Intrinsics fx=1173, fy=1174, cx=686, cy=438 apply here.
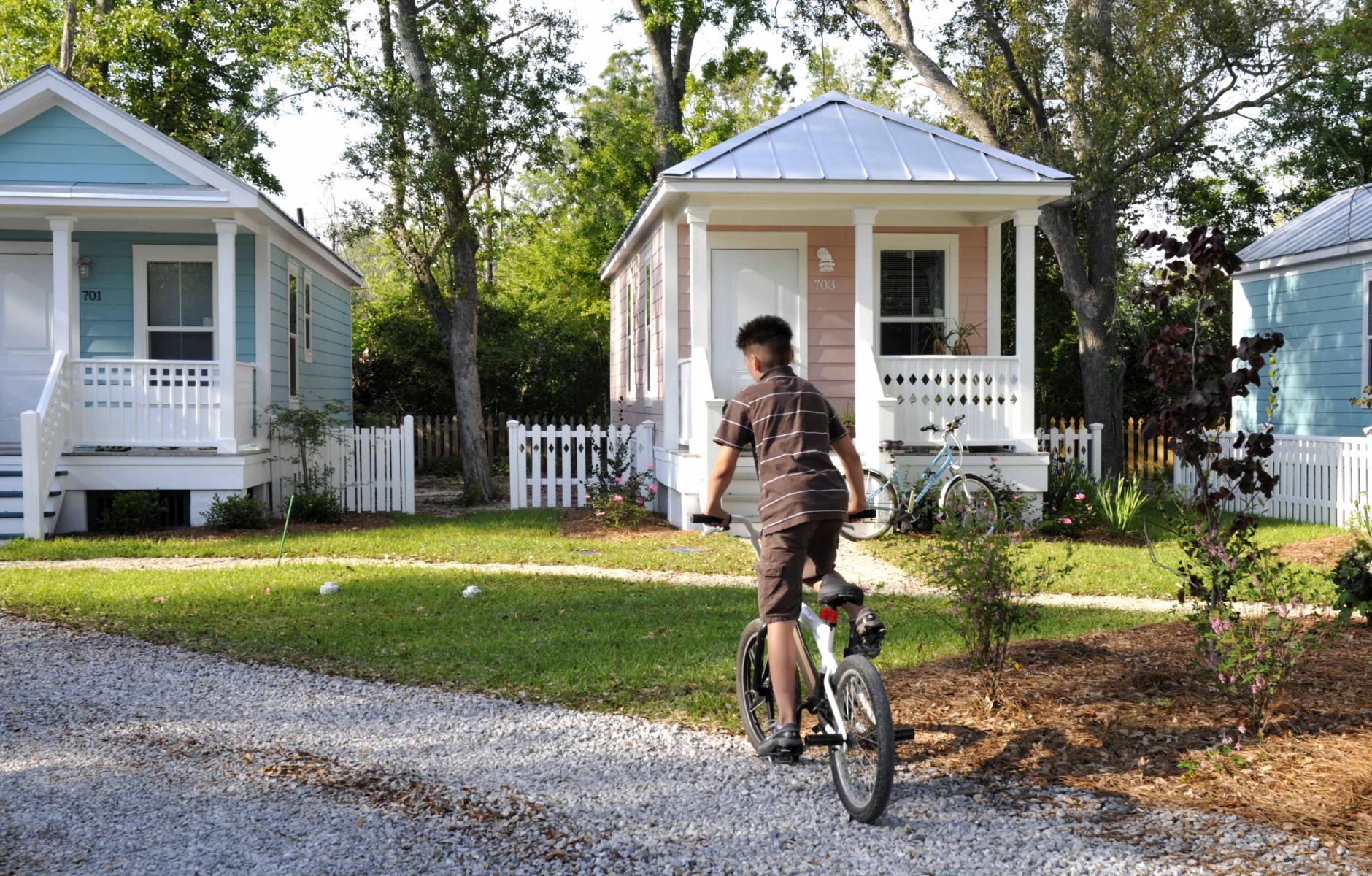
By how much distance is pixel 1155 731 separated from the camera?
5309 mm

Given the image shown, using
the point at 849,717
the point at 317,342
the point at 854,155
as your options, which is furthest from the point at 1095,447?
the point at 849,717

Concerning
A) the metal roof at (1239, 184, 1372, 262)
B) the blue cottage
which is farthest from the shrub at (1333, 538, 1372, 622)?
the metal roof at (1239, 184, 1372, 262)

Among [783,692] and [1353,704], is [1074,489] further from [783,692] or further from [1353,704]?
[783,692]

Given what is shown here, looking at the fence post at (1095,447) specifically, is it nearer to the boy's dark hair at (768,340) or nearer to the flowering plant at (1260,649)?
the flowering plant at (1260,649)

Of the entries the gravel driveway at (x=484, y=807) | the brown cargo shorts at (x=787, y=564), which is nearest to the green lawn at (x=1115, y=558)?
the gravel driveway at (x=484, y=807)

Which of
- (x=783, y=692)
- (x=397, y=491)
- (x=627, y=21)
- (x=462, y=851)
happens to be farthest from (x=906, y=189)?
(x=627, y=21)

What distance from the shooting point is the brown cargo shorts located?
180 inches

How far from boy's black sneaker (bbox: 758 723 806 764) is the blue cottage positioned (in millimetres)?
14201

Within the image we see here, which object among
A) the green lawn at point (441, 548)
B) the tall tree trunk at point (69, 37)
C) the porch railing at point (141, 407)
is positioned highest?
the tall tree trunk at point (69, 37)

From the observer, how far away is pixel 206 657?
7.14m

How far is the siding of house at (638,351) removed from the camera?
636 inches

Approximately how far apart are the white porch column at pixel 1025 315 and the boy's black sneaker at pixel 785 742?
9468 mm

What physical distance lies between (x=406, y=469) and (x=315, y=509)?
2245mm

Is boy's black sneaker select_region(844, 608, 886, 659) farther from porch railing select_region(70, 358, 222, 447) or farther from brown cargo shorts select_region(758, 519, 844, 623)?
porch railing select_region(70, 358, 222, 447)
